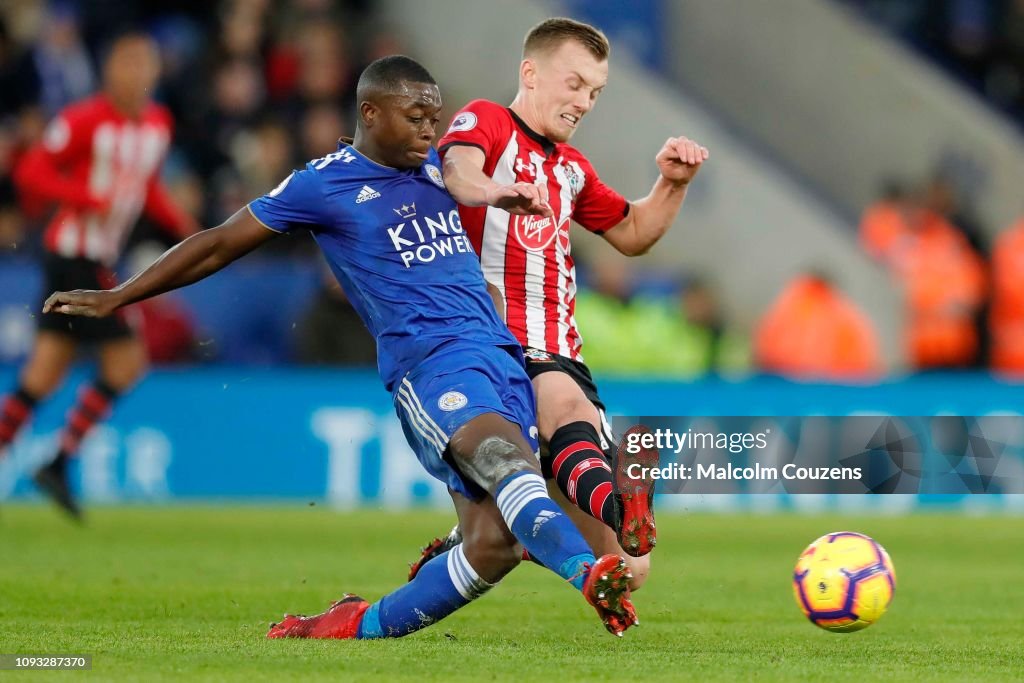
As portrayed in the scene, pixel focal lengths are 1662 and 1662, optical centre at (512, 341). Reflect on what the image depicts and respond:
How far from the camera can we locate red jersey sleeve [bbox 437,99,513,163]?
5.57 metres

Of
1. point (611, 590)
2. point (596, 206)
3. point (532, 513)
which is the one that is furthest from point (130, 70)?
point (611, 590)

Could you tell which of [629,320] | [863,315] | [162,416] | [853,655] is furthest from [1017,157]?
[853,655]

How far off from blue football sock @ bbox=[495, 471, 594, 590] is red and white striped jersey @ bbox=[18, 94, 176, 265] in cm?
577

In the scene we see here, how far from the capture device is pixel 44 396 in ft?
32.7

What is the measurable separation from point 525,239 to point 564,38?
706 millimetres

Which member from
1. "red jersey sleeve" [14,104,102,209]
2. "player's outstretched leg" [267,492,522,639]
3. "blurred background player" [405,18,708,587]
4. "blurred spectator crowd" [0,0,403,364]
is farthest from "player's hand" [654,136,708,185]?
"blurred spectator crowd" [0,0,403,364]

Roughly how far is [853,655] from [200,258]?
237cm

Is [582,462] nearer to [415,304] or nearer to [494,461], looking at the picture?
[494,461]

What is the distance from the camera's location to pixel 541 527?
4.79 meters

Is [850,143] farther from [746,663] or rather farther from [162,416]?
[746,663]

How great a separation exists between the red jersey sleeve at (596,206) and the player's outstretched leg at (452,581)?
1.38m


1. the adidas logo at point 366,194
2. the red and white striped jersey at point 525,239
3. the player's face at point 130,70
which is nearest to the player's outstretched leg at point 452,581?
the red and white striped jersey at point 525,239

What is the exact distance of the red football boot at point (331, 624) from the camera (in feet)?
17.4

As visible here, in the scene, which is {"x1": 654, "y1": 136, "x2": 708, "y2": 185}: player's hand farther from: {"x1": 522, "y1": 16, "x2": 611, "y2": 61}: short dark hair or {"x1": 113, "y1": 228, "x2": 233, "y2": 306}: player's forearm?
{"x1": 113, "y1": 228, "x2": 233, "y2": 306}: player's forearm
